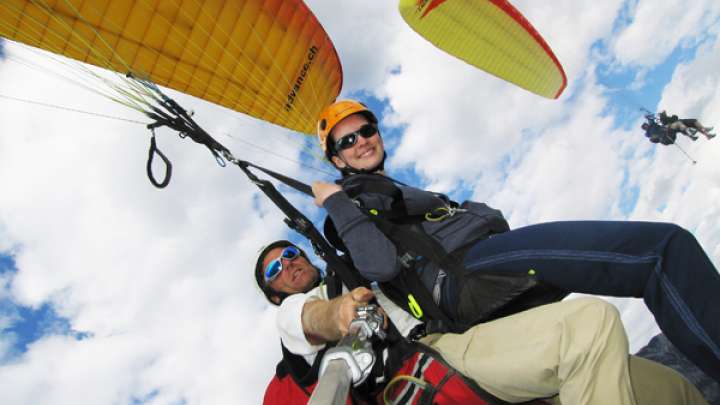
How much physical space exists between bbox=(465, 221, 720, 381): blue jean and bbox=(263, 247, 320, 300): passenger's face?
2263mm

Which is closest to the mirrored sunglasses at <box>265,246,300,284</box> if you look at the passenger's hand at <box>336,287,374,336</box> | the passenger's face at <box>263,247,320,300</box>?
the passenger's face at <box>263,247,320,300</box>

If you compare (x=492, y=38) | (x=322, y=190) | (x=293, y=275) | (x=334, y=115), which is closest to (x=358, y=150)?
(x=334, y=115)

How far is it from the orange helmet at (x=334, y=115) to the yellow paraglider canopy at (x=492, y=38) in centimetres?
530

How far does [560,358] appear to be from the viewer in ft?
5.74

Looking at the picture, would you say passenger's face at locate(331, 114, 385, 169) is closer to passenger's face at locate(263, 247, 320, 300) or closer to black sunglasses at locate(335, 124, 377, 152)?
black sunglasses at locate(335, 124, 377, 152)

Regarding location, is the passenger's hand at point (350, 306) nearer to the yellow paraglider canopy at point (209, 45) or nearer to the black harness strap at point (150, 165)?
the black harness strap at point (150, 165)

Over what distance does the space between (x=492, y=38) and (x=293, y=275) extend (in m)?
8.37

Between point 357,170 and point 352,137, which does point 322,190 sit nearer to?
point 357,170

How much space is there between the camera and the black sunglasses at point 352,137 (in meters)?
3.34

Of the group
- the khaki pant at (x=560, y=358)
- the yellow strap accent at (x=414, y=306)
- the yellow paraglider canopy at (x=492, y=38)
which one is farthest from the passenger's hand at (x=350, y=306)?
the yellow paraglider canopy at (x=492, y=38)

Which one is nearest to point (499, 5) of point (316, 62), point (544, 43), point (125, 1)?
point (544, 43)

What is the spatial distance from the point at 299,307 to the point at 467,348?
3.34ft

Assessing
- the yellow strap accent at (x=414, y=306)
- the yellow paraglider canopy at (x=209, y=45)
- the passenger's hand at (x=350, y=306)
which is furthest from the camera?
the yellow paraglider canopy at (x=209, y=45)

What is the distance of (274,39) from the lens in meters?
6.00
